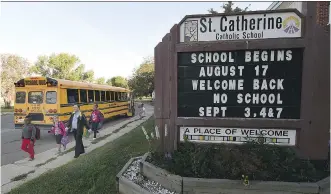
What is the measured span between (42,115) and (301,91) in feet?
37.5

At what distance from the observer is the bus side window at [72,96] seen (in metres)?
12.8

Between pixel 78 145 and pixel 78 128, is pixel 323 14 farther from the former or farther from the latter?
pixel 78 145

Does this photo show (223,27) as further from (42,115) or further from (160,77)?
(42,115)

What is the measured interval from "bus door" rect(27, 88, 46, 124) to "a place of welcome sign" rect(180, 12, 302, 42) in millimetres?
9816

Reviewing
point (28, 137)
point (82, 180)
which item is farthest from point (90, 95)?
point (82, 180)

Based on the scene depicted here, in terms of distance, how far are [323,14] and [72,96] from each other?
39.3ft

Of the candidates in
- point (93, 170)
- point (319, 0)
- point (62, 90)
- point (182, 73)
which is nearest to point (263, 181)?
point (182, 73)

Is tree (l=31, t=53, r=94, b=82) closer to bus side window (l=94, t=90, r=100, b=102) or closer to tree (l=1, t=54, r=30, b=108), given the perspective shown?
tree (l=1, t=54, r=30, b=108)

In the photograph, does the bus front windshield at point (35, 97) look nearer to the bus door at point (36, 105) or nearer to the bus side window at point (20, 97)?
the bus door at point (36, 105)

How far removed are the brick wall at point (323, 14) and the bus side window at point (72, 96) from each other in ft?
38.0

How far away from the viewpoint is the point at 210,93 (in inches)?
180

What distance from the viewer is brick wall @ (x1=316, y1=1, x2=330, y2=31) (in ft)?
13.5

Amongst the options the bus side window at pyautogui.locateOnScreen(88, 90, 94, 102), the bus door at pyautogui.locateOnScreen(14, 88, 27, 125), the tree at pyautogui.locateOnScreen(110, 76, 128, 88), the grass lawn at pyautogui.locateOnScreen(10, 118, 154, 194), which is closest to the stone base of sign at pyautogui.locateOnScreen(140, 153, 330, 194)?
the grass lawn at pyautogui.locateOnScreen(10, 118, 154, 194)

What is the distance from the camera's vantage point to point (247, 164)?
387cm
